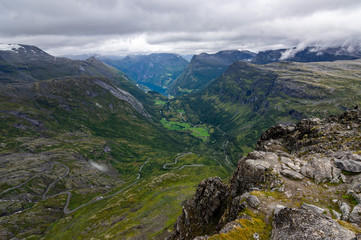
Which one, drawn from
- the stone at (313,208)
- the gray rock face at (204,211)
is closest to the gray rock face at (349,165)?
the stone at (313,208)

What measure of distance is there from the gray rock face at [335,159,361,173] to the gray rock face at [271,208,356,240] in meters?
21.3

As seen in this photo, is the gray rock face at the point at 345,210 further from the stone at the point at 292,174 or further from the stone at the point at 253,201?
the stone at the point at 253,201

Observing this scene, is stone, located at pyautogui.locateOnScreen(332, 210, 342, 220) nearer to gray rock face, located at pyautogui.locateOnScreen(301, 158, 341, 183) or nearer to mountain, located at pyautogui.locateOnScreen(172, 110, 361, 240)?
mountain, located at pyautogui.locateOnScreen(172, 110, 361, 240)

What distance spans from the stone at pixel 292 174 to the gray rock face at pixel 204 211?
67.8ft

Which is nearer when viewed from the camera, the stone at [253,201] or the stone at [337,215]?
the stone at [337,215]

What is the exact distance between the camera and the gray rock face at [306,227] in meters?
21.1

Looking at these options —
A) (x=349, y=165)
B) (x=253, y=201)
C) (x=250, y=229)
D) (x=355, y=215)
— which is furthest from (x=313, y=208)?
(x=349, y=165)

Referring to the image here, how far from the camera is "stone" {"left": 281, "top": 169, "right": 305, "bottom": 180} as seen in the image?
39625 mm

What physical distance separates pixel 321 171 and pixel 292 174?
6.08 m

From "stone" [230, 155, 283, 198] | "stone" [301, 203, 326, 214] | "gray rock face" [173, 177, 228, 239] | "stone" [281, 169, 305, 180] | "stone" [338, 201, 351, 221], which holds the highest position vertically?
"stone" [338, 201, 351, 221]

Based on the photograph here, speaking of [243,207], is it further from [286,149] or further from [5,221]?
[5,221]

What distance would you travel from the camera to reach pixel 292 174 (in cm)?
4047

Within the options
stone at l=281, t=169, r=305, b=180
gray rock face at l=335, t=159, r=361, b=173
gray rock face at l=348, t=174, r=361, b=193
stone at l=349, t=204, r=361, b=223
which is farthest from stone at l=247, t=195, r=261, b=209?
gray rock face at l=335, t=159, r=361, b=173

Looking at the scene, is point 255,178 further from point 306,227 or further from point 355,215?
point 306,227
